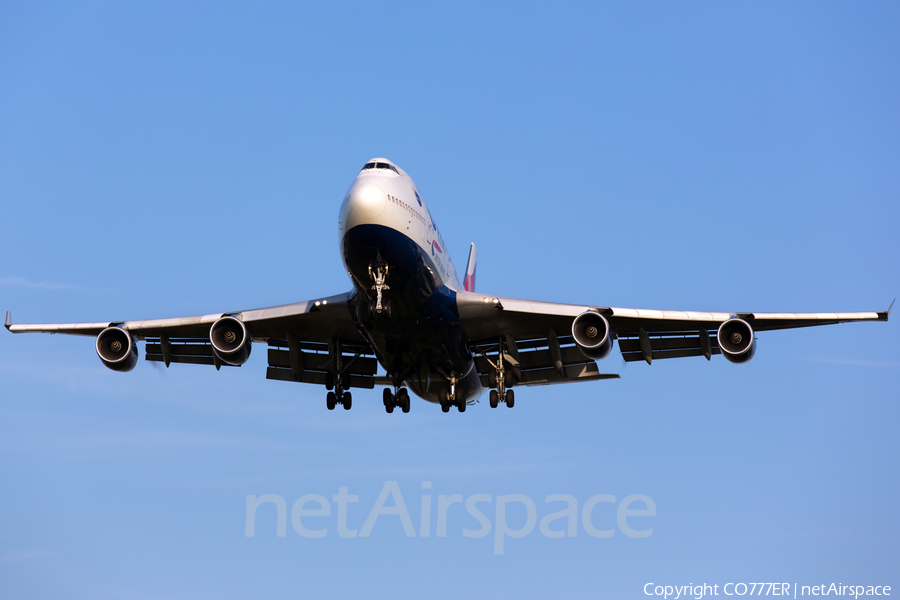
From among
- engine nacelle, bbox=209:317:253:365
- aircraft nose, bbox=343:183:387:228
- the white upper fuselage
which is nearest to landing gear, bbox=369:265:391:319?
the white upper fuselage

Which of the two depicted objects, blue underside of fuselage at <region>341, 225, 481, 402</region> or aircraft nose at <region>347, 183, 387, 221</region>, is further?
blue underside of fuselage at <region>341, 225, 481, 402</region>

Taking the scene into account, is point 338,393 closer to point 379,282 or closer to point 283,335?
point 283,335

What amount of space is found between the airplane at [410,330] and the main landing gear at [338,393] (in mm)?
34

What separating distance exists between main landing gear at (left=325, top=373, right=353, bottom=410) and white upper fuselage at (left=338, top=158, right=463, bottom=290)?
6.31 meters

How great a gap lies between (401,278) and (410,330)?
2.58 m

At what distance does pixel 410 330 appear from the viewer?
2980 centimetres

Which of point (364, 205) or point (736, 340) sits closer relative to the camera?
point (364, 205)

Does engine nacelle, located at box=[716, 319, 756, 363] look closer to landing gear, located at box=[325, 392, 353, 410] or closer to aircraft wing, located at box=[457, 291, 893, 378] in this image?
aircraft wing, located at box=[457, 291, 893, 378]

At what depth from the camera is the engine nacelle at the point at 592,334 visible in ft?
97.2

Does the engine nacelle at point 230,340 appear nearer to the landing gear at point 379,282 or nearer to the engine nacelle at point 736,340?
the landing gear at point 379,282

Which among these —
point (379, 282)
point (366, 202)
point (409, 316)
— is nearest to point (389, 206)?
point (366, 202)

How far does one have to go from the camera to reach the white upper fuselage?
2617 cm

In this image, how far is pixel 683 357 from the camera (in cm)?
3334

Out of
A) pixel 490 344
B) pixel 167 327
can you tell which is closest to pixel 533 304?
pixel 490 344
